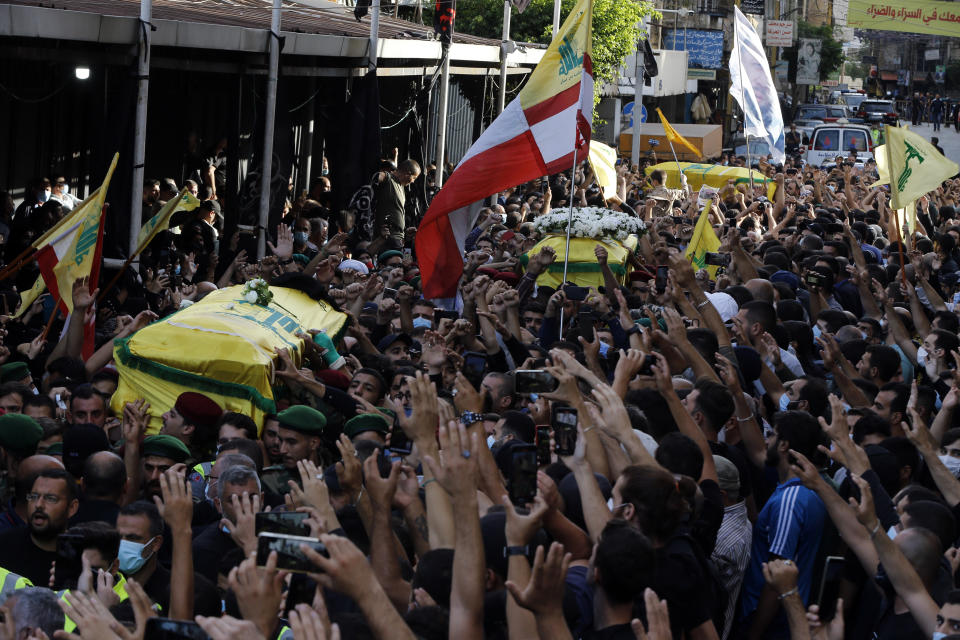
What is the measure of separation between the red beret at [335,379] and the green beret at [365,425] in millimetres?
1384

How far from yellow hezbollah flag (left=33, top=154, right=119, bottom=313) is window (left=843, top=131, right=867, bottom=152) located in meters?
30.2

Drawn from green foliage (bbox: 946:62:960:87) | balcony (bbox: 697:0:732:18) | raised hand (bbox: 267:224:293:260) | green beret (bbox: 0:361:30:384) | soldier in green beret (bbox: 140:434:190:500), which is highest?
green foliage (bbox: 946:62:960:87)

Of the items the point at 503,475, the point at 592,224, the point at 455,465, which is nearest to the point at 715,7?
the point at 592,224

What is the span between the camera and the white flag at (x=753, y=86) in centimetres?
1917

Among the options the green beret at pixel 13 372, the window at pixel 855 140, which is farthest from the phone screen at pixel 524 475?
the window at pixel 855 140

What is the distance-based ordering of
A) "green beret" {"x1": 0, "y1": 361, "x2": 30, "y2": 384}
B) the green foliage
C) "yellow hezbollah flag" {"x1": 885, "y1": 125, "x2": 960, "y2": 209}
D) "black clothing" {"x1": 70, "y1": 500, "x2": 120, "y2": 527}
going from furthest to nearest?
the green foliage → "yellow hezbollah flag" {"x1": 885, "y1": 125, "x2": 960, "y2": 209} → "green beret" {"x1": 0, "y1": 361, "x2": 30, "y2": 384} → "black clothing" {"x1": 70, "y1": 500, "x2": 120, "y2": 527}

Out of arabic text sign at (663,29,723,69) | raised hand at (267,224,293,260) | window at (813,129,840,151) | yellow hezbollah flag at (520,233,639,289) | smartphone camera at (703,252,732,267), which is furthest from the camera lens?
arabic text sign at (663,29,723,69)

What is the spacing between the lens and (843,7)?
9488 centimetres

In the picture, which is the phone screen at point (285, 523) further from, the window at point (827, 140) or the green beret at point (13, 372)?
the window at point (827, 140)

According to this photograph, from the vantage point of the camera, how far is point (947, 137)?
59.9 metres

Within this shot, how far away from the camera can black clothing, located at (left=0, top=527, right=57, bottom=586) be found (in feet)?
17.9

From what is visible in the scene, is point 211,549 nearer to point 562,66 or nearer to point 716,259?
point 562,66

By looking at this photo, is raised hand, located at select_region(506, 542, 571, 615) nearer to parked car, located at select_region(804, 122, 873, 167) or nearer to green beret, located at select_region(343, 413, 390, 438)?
green beret, located at select_region(343, 413, 390, 438)

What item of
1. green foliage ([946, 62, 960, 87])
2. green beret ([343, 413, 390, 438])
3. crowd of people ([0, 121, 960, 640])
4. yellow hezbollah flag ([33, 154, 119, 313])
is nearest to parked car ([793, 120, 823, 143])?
crowd of people ([0, 121, 960, 640])
